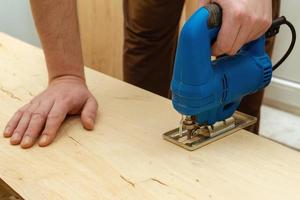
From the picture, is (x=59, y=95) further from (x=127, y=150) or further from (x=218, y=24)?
(x=218, y=24)

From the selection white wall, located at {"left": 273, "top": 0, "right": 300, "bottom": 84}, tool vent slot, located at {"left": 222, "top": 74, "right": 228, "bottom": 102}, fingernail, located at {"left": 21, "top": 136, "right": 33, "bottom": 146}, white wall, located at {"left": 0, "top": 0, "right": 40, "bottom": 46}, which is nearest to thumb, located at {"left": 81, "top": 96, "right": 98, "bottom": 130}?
fingernail, located at {"left": 21, "top": 136, "right": 33, "bottom": 146}

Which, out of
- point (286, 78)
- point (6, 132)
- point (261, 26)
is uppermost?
point (261, 26)

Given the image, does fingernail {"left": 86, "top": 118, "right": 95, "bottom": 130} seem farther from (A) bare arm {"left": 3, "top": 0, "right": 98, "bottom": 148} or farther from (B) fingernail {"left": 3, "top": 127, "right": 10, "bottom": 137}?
(B) fingernail {"left": 3, "top": 127, "right": 10, "bottom": 137}

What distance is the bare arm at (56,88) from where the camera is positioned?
0.86 metres

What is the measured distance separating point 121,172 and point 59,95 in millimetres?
259

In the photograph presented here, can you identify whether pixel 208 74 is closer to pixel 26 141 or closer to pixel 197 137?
pixel 197 137

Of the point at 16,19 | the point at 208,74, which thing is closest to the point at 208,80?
the point at 208,74

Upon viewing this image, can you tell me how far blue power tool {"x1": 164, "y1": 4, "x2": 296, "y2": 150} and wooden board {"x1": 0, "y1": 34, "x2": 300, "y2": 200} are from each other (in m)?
0.03

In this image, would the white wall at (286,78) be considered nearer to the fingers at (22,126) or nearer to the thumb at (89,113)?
the thumb at (89,113)

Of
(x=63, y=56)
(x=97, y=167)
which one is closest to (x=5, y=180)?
(x=97, y=167)

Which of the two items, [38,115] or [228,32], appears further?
[38,115]

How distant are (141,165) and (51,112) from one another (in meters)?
0.23

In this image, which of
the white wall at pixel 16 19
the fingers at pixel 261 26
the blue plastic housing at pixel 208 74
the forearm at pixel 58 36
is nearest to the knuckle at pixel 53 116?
the forearm at pixel 58 36

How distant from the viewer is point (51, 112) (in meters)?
0.89
